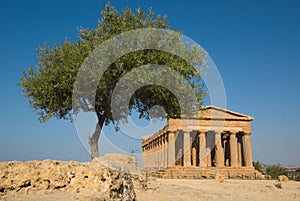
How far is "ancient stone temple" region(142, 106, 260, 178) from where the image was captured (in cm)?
3966

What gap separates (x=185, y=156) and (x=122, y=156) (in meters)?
29.5

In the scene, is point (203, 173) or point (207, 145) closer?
point (203, 173)

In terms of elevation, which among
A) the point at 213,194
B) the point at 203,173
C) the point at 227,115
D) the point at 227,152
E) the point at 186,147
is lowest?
the point at 213,194

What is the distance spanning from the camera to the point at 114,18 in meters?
14.5

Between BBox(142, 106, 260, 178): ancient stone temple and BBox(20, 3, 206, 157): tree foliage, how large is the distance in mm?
24937

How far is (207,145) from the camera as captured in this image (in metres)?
48.9

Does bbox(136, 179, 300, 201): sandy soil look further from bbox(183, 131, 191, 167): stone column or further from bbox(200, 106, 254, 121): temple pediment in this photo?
bbox(200, 106, 254, 121): temple pediment

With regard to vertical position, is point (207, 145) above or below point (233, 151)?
above

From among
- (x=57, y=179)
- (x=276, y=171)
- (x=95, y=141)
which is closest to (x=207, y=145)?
(x=276, y=171)

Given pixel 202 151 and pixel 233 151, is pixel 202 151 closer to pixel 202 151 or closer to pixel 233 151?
pixel 202 151

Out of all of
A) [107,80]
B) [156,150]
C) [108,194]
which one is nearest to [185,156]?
[156,150]

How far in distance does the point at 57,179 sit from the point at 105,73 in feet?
25.9

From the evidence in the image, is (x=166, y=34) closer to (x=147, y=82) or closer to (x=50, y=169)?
(x=147, y=82)

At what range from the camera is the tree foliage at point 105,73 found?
12.7 m
